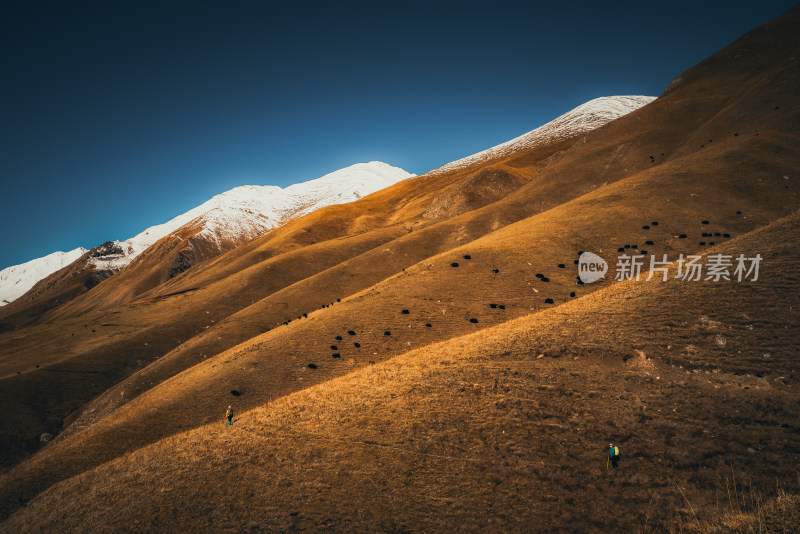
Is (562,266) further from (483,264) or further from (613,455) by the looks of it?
(613,455)

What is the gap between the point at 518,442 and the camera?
15.9 m

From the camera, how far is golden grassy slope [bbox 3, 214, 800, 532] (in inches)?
514

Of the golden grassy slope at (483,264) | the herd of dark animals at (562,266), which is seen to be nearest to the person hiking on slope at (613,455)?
the golden grassy slope at (483,264)

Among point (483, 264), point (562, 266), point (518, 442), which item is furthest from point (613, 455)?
point (483, 264)

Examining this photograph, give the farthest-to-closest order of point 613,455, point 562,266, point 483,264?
1. point 483,264
2. point 562,266
3. point 613,455

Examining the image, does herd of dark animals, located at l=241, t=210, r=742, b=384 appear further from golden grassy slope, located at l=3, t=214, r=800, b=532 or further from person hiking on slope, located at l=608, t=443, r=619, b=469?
person hiking on slope, located at l=608, t=443, r=619, b=469

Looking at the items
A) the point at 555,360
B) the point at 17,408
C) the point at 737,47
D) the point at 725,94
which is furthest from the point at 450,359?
the point at 737,47

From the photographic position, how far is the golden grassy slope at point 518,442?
1306cm

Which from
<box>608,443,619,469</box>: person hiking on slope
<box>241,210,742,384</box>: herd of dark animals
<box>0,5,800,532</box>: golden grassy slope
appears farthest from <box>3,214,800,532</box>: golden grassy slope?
<box>241,210,742,384</box>: herd of dark animals

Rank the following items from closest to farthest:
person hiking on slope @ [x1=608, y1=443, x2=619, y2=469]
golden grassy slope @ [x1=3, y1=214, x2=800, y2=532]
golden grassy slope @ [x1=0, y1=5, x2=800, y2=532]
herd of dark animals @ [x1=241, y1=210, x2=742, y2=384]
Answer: golden grassy slope @ [x1=3, y1=214, x2=800, y2=532] < person hiking on slope @ [x1=608, y1=443, x2=619, y2=469] < golden grassy slope @ [x1=0, y1=5, x2=800, y2=532] < herd of dark animals @ [x1=241, y1=210, x2=742, y2=384]

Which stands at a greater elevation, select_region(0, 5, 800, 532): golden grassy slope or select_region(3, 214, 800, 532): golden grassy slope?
select_region(0, 5, 800, 532): golden grassy slope

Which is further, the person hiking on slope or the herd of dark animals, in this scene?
the herd of dark animals

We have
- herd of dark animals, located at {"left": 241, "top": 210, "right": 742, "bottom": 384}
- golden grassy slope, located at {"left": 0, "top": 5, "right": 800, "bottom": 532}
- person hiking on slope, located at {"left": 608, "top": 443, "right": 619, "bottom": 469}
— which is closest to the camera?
person hiking on slope, located at {"left": 608, "top": 443, "right": 619, "bottom": 469}

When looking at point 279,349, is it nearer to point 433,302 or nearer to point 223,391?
point 223,391
